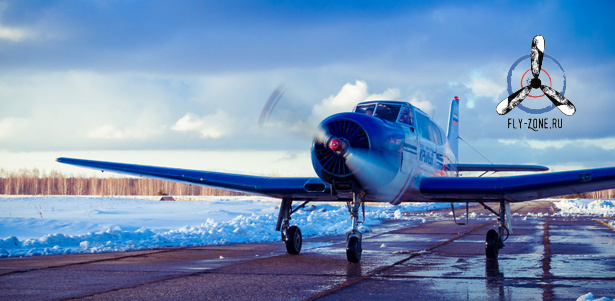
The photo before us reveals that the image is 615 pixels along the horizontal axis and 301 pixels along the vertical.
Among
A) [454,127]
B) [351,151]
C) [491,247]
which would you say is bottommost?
[491,247]

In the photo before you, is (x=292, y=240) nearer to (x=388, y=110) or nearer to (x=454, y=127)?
(x=388, y=110)

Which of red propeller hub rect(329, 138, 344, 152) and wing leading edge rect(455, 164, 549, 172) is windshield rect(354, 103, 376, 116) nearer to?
red propeller hub rect(329, 138, 344, 152)

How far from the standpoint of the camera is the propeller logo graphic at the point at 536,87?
2195 cm

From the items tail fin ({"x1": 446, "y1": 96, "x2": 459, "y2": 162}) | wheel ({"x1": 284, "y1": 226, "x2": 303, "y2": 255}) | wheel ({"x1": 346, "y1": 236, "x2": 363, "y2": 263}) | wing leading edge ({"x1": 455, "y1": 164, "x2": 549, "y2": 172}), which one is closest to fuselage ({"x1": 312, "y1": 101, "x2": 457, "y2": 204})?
wheel ({"x1": 346, "y1": 236, "x2": 363, "y2": 263})

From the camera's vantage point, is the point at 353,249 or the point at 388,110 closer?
the point at 353,249

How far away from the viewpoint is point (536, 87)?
22.4 metres

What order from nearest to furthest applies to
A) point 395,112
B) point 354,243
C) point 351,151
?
point 351,151, point 354,243, point 395,112

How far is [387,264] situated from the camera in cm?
1062

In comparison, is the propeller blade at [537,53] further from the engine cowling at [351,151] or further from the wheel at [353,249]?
the wheel at [353,249]

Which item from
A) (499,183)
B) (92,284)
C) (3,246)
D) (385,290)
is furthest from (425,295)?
(3,246)

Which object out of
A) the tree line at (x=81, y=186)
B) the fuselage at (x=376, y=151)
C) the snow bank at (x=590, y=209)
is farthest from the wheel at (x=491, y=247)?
the tree line at (x=81, y=186)

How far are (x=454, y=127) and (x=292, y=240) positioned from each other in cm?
1072

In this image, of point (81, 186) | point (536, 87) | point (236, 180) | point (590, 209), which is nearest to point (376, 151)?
point (236, 180)

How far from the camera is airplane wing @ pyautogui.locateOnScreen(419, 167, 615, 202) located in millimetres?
11594
